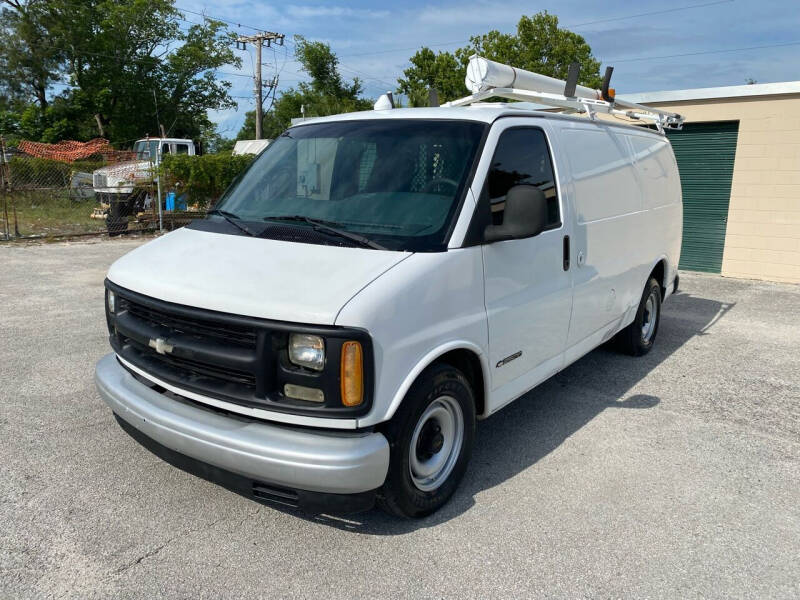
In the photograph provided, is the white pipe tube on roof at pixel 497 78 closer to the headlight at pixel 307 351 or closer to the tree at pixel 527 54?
the headlight at pixel 307 351

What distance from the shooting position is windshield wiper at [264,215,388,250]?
3279 millimetres

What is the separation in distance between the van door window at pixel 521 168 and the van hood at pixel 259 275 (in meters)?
0.86

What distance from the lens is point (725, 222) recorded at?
37.8ft

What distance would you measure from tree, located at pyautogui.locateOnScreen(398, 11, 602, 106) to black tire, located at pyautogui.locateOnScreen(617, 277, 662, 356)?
31954 millimetres

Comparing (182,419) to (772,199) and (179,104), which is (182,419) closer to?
(772,199)

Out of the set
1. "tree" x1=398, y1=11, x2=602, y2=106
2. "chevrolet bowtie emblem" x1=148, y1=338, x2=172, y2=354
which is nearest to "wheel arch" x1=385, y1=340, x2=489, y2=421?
"chevrolet bowtie emblem" x1=148, y1=338, x2=172, y2=354

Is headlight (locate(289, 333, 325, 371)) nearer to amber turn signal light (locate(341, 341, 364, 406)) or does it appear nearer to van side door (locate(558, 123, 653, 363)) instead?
amber turn signal light (locate(341, 341, 364, 406))

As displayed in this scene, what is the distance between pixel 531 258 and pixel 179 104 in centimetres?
4034

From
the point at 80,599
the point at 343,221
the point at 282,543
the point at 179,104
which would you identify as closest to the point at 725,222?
the point at 343,221

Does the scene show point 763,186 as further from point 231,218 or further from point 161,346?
point 161,346

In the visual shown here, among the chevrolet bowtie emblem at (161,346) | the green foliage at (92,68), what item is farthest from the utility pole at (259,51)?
the chevrolet bowtie emblem at (161,346)

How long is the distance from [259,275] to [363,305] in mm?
602

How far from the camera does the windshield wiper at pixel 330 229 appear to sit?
3279mm

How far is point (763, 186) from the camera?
10992 millimetres
